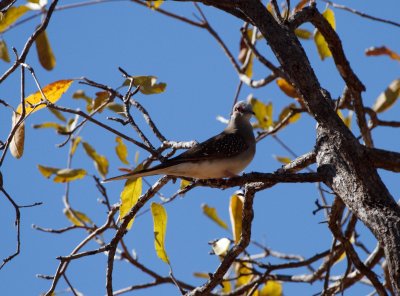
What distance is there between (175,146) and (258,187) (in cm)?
84

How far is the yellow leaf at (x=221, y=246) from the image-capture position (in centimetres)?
461

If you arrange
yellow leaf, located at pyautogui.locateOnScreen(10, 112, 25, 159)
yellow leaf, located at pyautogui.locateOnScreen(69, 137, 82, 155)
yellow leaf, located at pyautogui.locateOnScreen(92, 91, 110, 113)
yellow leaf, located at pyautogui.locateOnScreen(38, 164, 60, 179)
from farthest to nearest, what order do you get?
yellow leaf, located at pyautogui.locateOnScreen(69, 137, 82, 155) < yellow leaf, located at pyautogui.locateOnScreen(38, 164, 60, 179) < yellow leaf, located at pyautogui.locateOnScreen(92, 91, 110, 113) < yellow leaf, located at pyautogui.locateOnScreen(10, 112, 25, 159)

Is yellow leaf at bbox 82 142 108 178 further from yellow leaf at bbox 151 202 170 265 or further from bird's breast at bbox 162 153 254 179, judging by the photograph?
yellow leaf at bbox 151 202 170 265

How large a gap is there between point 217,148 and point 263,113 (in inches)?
40.7

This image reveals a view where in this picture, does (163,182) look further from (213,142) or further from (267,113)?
(267,113)

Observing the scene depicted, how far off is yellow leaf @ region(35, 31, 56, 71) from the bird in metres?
1.61

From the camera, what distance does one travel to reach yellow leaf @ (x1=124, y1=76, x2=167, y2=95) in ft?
14.8

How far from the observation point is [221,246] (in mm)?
4652

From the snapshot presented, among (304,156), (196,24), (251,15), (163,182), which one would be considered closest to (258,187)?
(304,156)

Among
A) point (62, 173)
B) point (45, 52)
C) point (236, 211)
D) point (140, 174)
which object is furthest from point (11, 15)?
point (236, 211)

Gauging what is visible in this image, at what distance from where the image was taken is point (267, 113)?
20.3 ft

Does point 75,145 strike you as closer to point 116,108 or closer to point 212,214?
point 116,108

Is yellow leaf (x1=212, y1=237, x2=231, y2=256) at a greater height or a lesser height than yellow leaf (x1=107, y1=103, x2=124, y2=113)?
lesser

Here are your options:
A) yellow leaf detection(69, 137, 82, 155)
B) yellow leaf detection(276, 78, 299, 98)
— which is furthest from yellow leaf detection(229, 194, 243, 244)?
yellow leaf detection(69, 137, 82, 155)
